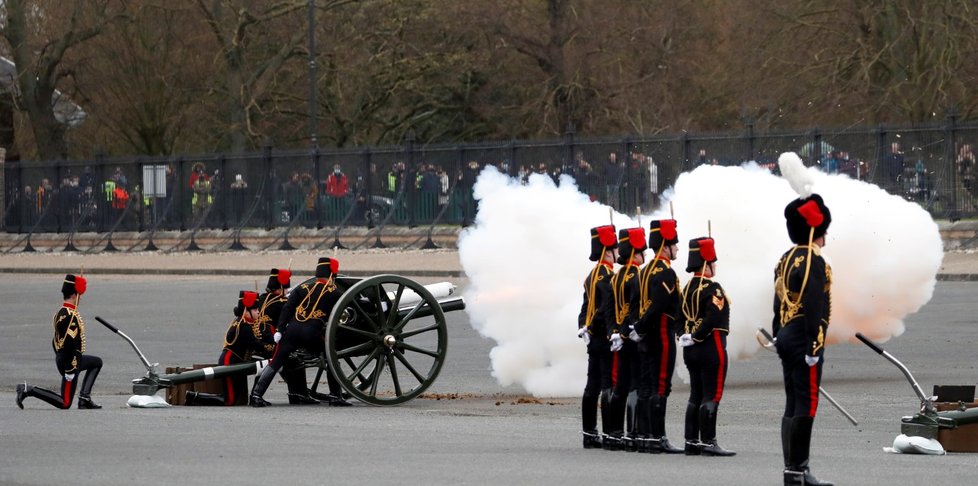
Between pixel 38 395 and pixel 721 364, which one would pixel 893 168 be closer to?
pixel 38 395

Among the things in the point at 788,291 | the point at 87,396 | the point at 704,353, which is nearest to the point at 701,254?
the point at 704,353

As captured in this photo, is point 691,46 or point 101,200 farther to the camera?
point 691,46

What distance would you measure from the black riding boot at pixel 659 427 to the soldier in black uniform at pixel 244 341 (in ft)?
17.7

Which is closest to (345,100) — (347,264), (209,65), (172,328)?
(209,65)

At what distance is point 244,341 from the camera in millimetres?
15695

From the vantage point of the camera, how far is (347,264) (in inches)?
1393

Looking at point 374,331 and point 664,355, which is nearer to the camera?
point 664,355

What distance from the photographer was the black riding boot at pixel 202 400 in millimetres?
15297

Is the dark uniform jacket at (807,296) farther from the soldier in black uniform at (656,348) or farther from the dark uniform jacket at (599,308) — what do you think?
the dark uniform jacket at (599,308)

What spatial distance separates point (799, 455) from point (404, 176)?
29.7m

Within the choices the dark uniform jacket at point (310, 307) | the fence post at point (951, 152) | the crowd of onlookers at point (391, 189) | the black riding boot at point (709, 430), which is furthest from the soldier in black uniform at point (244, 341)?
the fence post at point (951, 152)

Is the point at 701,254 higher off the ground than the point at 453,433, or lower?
higher

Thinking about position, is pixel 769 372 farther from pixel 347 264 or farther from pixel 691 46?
pixel 691 46

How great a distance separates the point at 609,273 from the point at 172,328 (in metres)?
12.2
